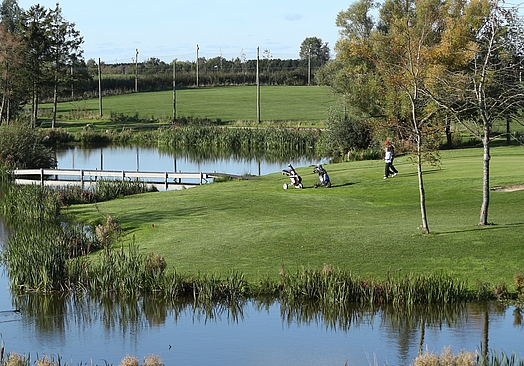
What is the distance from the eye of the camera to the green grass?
18922mm

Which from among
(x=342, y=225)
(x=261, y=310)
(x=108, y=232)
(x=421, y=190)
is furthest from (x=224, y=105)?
(x=261, y=310)

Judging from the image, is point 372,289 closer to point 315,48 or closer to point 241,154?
point 241,154

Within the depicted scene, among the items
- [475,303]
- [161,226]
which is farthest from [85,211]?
[475,303]

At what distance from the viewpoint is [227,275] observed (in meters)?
18.5

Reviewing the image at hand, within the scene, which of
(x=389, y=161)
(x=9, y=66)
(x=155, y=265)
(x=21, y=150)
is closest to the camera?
(x=155, y=265)

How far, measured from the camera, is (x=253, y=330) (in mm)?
15828

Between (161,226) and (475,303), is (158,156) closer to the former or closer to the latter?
(161,226)

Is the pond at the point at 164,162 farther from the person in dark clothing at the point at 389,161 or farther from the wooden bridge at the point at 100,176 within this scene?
the person in dark clothing at the point at 389,161

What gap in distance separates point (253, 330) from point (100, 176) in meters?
26.8

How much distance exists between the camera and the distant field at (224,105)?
85.9 metres

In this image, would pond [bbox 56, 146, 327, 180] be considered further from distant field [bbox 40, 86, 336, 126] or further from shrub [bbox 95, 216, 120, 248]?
shrub [bbox 95, 216, 120, 248]

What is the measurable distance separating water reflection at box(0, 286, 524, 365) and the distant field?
187 ft

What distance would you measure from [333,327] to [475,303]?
3.17 metres

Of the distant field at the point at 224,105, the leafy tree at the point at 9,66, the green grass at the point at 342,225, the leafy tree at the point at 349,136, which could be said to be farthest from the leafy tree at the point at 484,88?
the distant field at the point at 224,105
